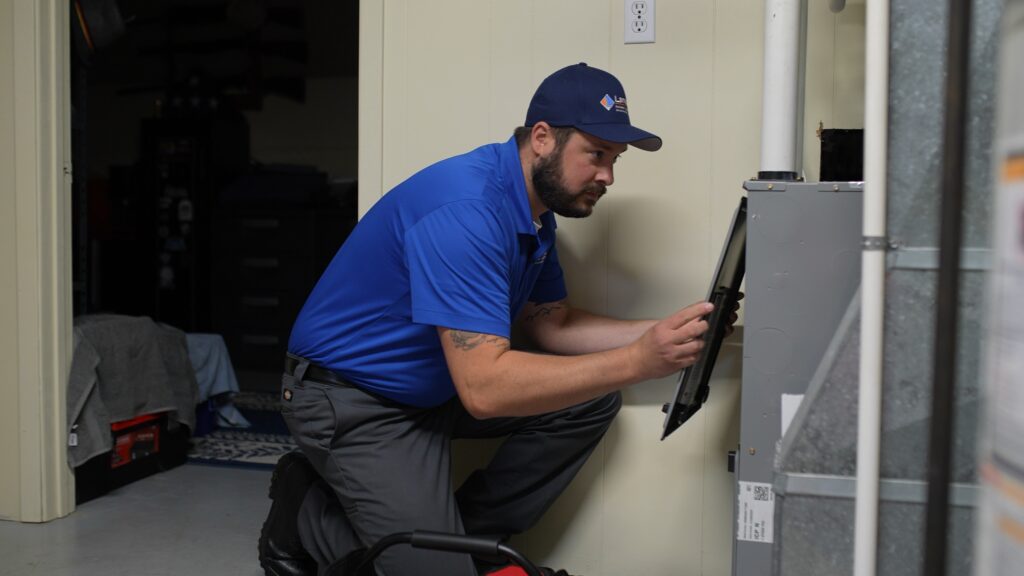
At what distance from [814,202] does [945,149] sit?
815 mm

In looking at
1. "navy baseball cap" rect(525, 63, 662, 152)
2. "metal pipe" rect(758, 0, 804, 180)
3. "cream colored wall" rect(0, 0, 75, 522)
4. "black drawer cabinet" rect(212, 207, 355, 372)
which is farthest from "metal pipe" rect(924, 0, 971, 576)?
"black drawer cabinet" rect(212, 207, 355, 372)

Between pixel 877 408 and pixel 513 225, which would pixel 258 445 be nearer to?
pixel 513 225

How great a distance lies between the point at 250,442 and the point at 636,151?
2.41 metres

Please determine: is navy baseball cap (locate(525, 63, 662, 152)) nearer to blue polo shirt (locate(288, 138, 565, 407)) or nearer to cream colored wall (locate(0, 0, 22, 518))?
blue polo shirt (locate(288, 138, 565, 407))

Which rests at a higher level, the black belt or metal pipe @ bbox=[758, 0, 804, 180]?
metal pipe @ bbox=[758, 0, 804, 180]

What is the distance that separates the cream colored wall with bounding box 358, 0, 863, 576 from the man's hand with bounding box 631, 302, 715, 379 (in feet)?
1.87

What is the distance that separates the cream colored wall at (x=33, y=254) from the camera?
272cm

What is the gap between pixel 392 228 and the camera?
1.92 metres

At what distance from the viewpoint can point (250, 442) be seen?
3861 mm

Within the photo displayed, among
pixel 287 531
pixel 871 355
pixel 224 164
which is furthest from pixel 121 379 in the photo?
pixel 871 355

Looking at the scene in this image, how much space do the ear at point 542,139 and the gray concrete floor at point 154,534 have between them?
1351mm

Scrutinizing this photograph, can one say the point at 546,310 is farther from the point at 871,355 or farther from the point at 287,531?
the point at 871,355

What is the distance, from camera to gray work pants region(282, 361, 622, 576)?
1.92m

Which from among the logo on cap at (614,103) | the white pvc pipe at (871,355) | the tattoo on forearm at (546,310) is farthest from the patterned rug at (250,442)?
the white pvc pipe at (871,355)
